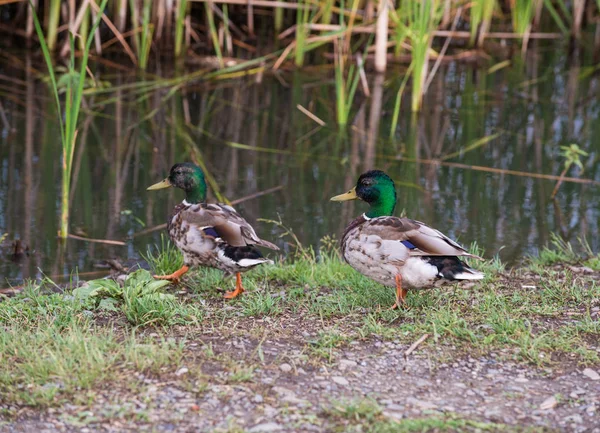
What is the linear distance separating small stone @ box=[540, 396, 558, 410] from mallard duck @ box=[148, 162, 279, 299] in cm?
160

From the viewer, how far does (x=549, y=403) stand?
11.6ft

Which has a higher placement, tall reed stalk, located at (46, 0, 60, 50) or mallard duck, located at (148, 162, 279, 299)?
tall reed stalk, located at (46, 0, 60, 50)

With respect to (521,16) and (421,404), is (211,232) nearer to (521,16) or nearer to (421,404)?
(421,404)

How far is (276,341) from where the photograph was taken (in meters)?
4.16

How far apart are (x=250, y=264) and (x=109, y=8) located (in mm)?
7170

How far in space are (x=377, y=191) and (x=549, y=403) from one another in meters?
1.60

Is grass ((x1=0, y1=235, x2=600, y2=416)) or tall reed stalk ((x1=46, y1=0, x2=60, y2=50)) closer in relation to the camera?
grass ((x1=0, y1=235, x2=600, y2=416))

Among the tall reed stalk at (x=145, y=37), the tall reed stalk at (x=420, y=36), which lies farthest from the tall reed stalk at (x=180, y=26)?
the tall reed stalk at (x=420, y=36)

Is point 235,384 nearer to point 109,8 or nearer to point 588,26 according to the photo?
point 109,8

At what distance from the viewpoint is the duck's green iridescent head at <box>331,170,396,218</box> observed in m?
4.77

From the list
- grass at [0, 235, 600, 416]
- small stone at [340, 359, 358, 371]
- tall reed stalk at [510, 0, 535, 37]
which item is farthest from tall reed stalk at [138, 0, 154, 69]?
Result: small stone at [340, 359, 358, 371]

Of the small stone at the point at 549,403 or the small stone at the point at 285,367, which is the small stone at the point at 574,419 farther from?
the small stone at the point at 285,367

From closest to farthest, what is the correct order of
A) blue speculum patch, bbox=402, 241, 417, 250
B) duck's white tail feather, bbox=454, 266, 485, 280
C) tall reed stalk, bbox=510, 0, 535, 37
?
duck's white tail feather, bbox=454, 266, 485, 280 → blue speculum patch, bbox=402, 241, 417, 250 → tall reed stalk, bbox=510, 0, 535, 37

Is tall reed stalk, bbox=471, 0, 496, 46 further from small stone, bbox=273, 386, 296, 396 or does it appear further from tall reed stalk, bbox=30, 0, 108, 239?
small stone, bbox=273, 386, 296, 396
